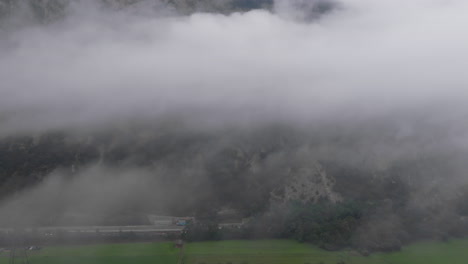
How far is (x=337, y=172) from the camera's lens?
183ft

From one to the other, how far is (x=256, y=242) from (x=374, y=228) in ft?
38.6

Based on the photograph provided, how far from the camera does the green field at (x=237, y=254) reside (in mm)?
38594

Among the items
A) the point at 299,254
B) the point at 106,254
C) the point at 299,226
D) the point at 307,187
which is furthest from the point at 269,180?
the point at 106,254

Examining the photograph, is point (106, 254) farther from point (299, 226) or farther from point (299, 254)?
point (299, 226)

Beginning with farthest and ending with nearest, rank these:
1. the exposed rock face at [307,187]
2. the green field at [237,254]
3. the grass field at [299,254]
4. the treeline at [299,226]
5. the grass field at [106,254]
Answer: the exposed rock face at [307,187] < the treeline at [299,226] < the grass field at [299,254] < the green field at [237,254] < the grass field at [106,254]

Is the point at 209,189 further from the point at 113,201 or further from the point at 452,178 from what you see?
the point at 452,178

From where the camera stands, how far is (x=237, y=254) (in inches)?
1585

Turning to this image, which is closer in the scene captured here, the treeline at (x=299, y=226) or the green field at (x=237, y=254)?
the green field at (x=237, y=254)

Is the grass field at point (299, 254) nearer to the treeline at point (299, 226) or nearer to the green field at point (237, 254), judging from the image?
the green field at point (237, 254)

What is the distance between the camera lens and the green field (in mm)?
38594

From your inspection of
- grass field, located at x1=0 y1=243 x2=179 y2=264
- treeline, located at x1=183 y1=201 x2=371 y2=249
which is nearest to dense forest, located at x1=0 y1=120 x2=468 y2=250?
treeline, located at x1=183 y1=201 x2=371 y2=249

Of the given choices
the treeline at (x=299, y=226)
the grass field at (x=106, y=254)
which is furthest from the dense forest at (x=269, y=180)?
the grass field at (x=106, y=254)

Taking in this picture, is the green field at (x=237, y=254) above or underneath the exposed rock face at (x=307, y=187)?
underneath

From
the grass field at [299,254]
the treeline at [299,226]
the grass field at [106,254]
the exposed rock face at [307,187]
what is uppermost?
the exposed rock face at [307,187]
